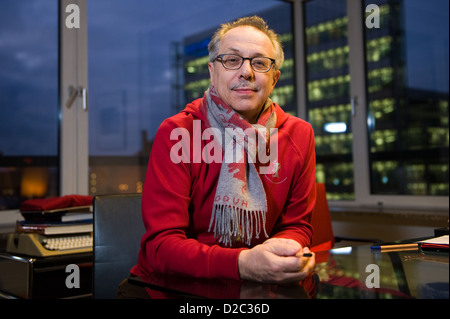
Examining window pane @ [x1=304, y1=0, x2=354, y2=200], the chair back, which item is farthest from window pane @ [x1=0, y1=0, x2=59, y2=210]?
window pane @ [x1=304, y1=0, x2=354, y2=200]

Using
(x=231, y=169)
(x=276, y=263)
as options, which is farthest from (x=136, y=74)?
(x=276, y=263)

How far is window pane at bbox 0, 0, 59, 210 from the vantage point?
8.65 feet

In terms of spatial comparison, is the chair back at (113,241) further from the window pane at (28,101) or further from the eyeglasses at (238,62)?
the window pane at (28,101)

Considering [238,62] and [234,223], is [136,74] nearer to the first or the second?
[238,62]

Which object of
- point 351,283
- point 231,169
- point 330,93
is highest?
point 330,93

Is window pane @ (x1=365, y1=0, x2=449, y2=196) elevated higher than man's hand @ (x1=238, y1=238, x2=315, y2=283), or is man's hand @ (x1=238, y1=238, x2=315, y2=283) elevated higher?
window pane @ (x1=365, y1=0, x2=449, y2=196)

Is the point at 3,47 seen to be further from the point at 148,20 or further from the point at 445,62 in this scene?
the point at 445,62

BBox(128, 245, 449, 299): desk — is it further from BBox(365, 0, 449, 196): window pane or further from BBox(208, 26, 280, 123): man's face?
BBox(365, 0, 449, 196): window pane

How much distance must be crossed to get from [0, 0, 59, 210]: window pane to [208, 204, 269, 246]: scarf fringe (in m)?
1.80

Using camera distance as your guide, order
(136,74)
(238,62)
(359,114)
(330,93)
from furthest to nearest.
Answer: (330,93)
(359,114)
(136,74)
(238,62)

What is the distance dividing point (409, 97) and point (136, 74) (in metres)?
2.06

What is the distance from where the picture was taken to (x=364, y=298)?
84 cm

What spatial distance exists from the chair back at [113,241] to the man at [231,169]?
332 millimetres

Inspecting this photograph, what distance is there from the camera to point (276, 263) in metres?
0.98
